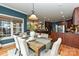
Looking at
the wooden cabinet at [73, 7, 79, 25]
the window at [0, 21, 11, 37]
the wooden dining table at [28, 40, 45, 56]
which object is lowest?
the wooden dining table at [28, 40, 45, 56]

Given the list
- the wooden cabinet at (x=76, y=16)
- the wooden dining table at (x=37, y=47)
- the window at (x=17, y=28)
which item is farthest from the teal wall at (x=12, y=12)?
the wooden cabinet at (x=76, y=16)

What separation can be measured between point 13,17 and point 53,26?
1.50 m

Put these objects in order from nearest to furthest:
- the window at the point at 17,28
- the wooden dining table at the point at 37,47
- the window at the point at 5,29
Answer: the wooden dining table at the point at 37,47 < the window at the point at 5,29 < the window at the point at 17,28

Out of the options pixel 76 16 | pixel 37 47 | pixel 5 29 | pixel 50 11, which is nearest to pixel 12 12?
pixel 5 29

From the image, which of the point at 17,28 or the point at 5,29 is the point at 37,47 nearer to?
the point at 5,29

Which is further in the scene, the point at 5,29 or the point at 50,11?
the point at 5,29

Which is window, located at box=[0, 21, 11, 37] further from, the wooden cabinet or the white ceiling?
the wooden cabinet

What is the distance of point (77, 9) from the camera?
339 centimetres

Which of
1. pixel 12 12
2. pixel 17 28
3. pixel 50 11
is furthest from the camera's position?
pixel 17 28

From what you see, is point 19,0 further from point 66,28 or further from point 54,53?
point 66,28

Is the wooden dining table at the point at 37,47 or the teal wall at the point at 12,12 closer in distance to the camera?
the wooden dining table at the point at 37,47

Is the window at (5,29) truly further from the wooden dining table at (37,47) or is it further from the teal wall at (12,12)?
the wooden dining table at (37,47)

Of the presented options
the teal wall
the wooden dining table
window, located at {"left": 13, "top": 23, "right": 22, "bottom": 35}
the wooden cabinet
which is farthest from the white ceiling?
the wooden dining table

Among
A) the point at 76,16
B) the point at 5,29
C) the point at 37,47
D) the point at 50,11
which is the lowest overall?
the point at 37,47
